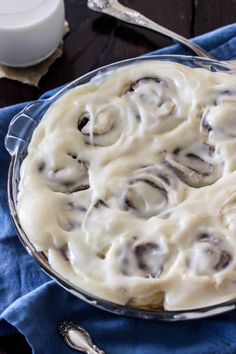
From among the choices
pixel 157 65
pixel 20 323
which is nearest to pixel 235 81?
pixel 157 65

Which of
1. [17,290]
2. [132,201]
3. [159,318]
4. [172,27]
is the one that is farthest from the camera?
[172,27]

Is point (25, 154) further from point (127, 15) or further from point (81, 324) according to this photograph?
point (127, 15)

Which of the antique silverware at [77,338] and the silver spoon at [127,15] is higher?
the silver spoon at [127,15]

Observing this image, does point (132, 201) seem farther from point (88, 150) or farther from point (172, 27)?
point (172, 27)

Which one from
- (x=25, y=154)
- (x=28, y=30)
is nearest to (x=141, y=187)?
(x=25, y=154)

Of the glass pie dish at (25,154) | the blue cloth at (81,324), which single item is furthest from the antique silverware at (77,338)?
the glass pie dish at (25,154)

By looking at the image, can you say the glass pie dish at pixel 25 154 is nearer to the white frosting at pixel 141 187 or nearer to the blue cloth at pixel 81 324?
the white frosting at pixel 141 187
